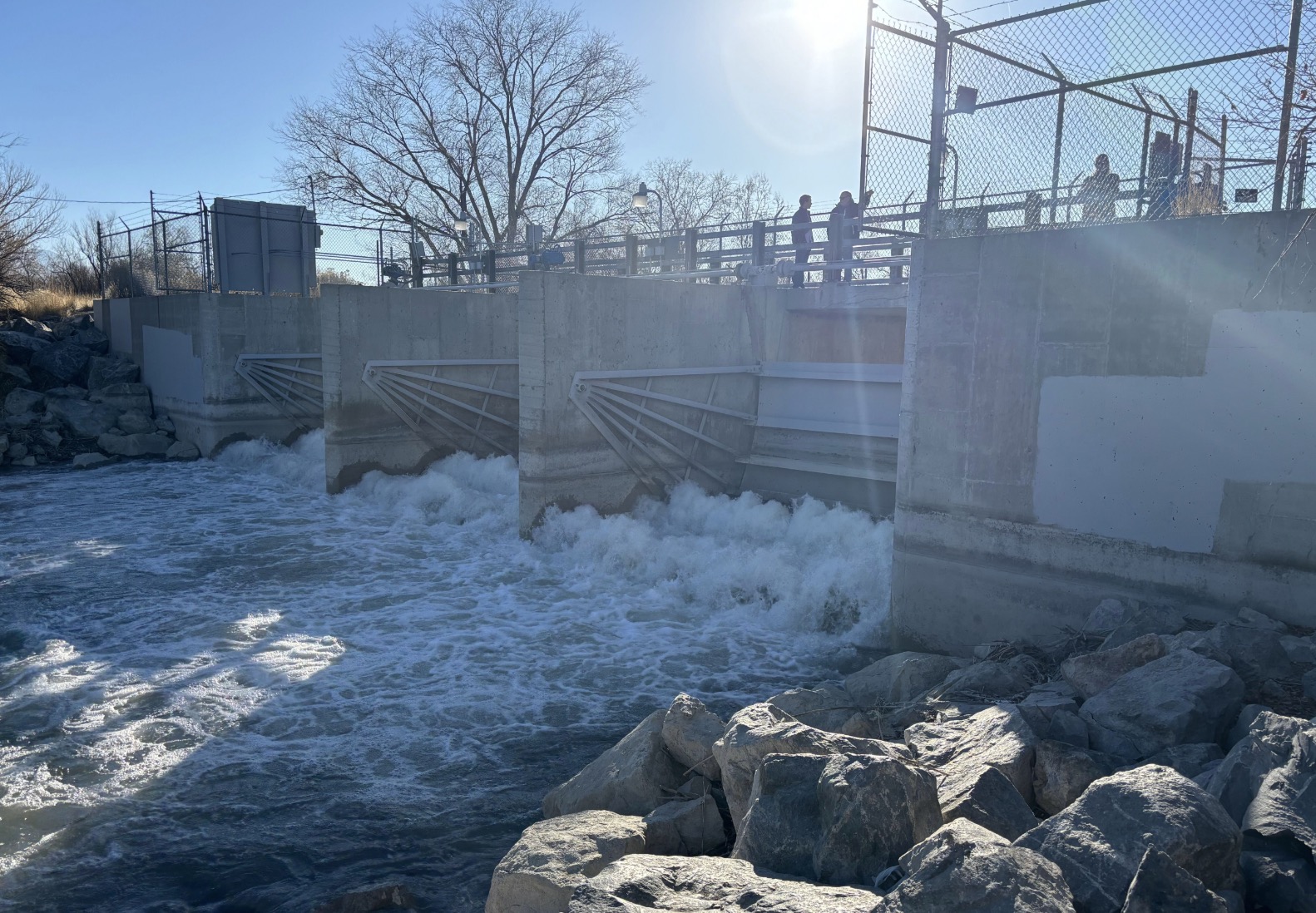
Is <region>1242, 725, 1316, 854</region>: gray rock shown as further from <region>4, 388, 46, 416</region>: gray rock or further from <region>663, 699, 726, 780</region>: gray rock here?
<region>4, 388, 46, 416</region>: gray rock

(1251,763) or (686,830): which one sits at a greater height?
(1251,763)

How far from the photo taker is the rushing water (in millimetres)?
5539

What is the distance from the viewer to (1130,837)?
11.1 ft

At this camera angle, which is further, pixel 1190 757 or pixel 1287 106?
pixel 1287 106

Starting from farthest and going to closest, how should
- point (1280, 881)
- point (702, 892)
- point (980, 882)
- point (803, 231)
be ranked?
point (803, 231)
point (702, 892)
point (1280, 881)
point (980, 882)

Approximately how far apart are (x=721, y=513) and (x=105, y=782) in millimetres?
8664

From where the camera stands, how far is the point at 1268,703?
213 inches

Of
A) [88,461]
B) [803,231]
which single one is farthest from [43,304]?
[803,231]

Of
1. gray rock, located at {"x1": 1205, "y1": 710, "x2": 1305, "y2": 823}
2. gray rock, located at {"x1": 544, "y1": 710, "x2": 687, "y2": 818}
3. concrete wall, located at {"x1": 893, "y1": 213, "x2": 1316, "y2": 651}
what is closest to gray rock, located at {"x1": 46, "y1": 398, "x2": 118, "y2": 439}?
concrete wall, located at {"x1": 893, "y1": 213, "x2": 1316, "y2": 651}

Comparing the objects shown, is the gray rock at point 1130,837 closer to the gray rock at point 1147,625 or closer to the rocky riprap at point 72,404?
the gray rock at point 1147,625

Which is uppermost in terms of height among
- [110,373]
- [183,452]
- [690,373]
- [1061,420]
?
[690,373]

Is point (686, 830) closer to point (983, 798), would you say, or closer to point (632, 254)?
point (983, 798)

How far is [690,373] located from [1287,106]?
8.93 metres

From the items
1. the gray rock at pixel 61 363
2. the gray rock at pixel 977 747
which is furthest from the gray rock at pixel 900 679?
the gray rock at pixel 61 363
